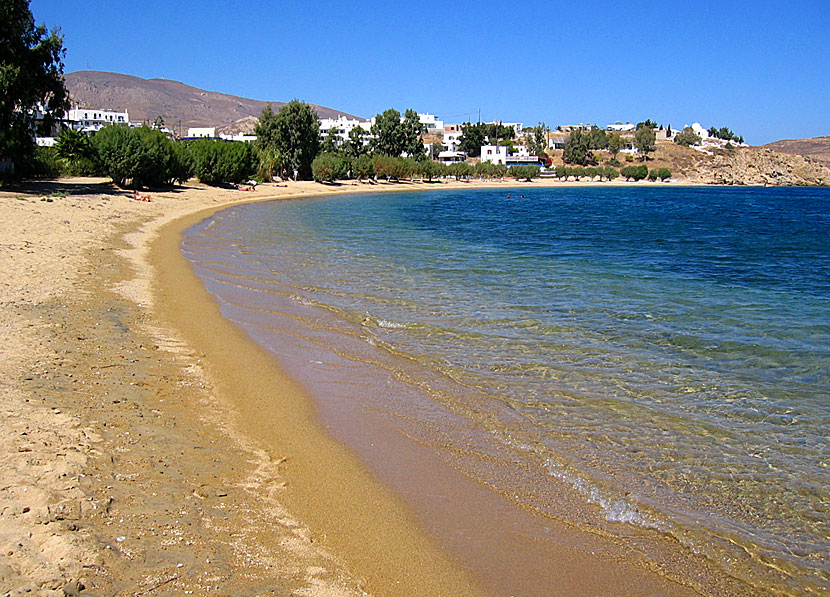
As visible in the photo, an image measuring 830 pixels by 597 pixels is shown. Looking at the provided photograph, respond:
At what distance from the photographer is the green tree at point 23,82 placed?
3066cm

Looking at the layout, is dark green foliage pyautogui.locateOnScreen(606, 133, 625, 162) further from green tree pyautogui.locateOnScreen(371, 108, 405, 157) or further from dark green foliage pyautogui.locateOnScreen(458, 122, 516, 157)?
green tree pyautogui.locateOnScreen(371, 108, 405, 157)

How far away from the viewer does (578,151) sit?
180 metres

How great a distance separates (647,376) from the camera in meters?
9.37

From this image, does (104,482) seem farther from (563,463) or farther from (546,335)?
(546,335)

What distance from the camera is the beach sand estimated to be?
417cm

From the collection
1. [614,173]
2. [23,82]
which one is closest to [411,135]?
[614,173]

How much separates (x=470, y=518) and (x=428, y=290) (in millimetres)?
10834

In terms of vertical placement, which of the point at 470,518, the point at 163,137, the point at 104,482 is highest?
the point at 163,137

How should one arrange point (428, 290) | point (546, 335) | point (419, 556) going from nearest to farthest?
point (419, 556), point (546, 335), point (428, 290)

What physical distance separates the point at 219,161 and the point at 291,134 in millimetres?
25834

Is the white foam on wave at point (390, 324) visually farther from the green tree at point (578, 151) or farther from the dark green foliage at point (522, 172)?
the green tree at point (578, 151)

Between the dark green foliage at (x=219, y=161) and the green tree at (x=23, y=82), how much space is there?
20838 millimetres

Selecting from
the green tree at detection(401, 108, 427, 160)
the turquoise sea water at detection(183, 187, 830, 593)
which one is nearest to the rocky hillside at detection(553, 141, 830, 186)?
the green tree at detection(401, 108, 427, 160)

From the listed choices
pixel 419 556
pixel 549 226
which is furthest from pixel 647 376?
pixel 549 226
